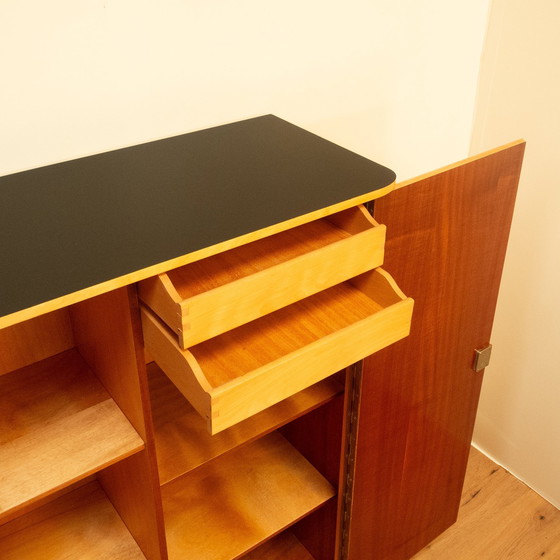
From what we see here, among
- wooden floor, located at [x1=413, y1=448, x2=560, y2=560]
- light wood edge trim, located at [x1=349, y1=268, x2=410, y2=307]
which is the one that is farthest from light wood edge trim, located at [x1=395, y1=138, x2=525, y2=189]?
wooden floor, located at [x1=413, y1=448, x2=560, y2=560]

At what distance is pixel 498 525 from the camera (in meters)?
2.10

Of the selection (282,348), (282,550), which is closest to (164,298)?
(282,348)

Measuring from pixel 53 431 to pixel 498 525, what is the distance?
1504 mm

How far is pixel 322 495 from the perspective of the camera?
161 cm

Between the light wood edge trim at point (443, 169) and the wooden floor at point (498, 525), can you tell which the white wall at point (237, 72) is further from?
the wooden floor at point (498, 525)

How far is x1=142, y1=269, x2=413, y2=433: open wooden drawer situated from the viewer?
993 mm

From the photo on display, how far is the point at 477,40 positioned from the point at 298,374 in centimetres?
120

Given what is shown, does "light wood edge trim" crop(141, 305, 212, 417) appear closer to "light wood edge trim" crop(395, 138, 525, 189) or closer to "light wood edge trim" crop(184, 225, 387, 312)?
"light wood edge trim" crop(184, 225, 387, 312)

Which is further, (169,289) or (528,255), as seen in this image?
(528,255)

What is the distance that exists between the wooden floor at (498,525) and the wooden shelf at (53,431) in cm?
121

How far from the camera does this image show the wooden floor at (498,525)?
201 cm

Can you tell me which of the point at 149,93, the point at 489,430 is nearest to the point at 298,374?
the point at 149,93

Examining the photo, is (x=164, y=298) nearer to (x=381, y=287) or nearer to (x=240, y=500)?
(x=381, y=287)

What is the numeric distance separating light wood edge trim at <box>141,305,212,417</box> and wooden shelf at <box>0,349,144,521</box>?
18cm
